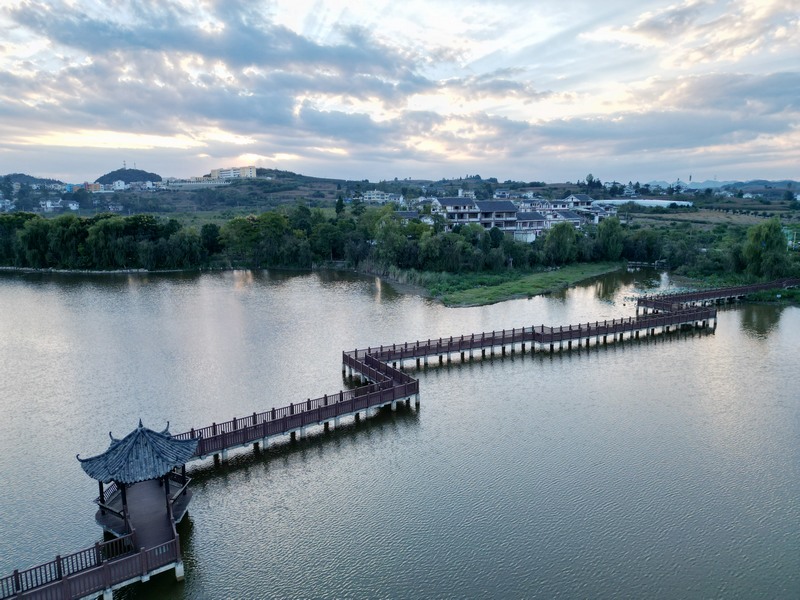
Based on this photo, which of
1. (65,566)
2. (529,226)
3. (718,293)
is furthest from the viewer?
(529,226)

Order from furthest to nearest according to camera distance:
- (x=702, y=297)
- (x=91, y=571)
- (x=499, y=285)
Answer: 1. (x=499, y=285)
2. (x=702, y=297)
3. (x=91, y=571)

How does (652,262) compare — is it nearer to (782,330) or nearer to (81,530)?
(782,330)

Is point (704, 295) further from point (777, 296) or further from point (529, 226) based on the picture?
point (529, 226)

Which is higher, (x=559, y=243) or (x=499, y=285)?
(x=559, y=243)

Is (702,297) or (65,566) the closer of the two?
(65,566)

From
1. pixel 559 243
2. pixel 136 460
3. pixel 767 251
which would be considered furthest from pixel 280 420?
pixel 559 243

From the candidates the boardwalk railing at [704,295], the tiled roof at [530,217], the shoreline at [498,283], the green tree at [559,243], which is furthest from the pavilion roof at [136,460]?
the tiled roof at [530,217]
